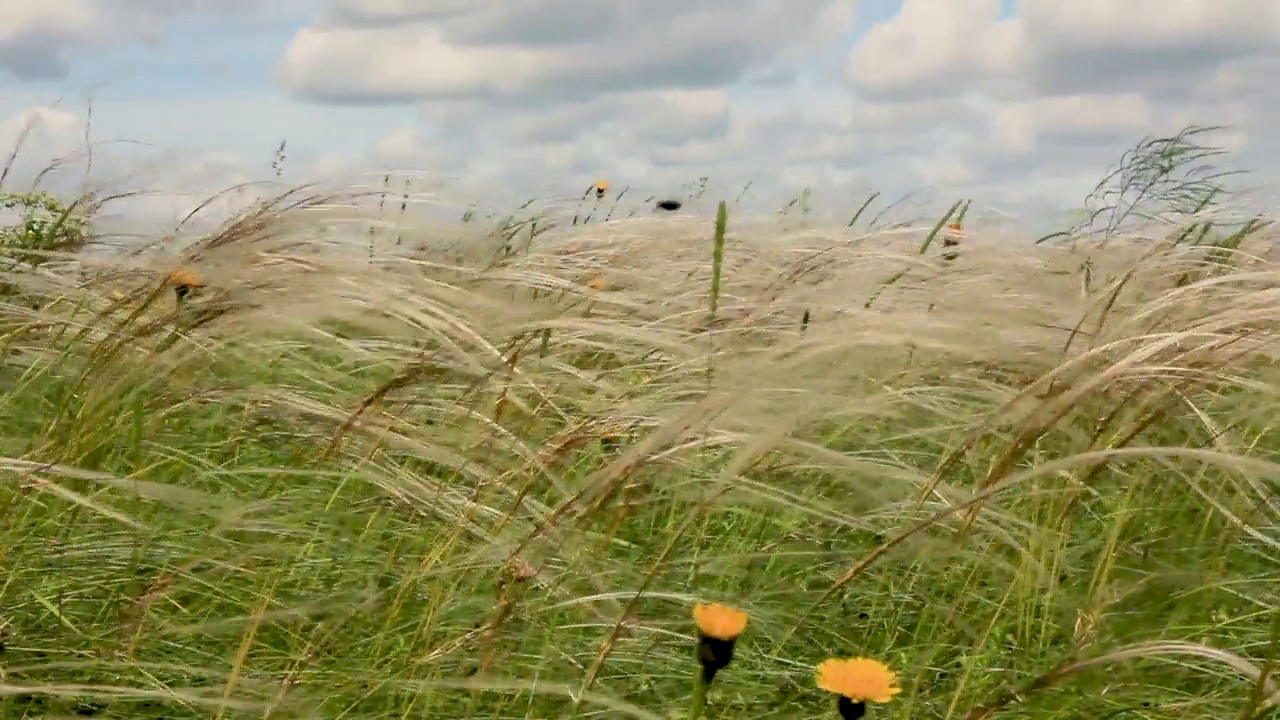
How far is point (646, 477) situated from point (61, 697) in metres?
0.69

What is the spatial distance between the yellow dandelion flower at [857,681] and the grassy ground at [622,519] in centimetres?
13

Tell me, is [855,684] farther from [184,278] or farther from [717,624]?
[184,278]

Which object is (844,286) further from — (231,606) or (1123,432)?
(231,606)

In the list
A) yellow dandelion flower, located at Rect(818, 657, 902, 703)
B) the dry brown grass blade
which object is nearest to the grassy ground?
the dry brown grass blade

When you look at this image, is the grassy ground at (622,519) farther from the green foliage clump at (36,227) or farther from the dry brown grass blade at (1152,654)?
the green foliage clump at (36,227)

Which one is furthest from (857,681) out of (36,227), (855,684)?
(36,227)

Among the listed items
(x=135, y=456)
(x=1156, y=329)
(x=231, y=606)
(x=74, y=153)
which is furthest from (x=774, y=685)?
(x=74, y=153)

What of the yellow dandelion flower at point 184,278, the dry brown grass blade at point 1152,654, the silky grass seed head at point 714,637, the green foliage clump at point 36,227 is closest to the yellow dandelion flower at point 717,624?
the silky grass seed head at point 714,637

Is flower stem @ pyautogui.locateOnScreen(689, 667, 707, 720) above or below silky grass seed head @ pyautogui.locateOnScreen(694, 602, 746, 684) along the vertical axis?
below

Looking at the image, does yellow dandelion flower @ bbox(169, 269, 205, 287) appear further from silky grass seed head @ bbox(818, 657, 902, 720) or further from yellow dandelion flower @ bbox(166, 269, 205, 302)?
silky grass seed head @ bbox(818, 657, 902, 720)

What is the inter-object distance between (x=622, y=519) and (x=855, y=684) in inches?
20.4

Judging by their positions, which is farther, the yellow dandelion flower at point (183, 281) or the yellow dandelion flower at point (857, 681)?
the yellow dandelion flower at point (183, 281)

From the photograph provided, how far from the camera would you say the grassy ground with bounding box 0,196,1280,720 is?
1326 millimetres

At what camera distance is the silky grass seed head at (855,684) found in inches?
40.7
